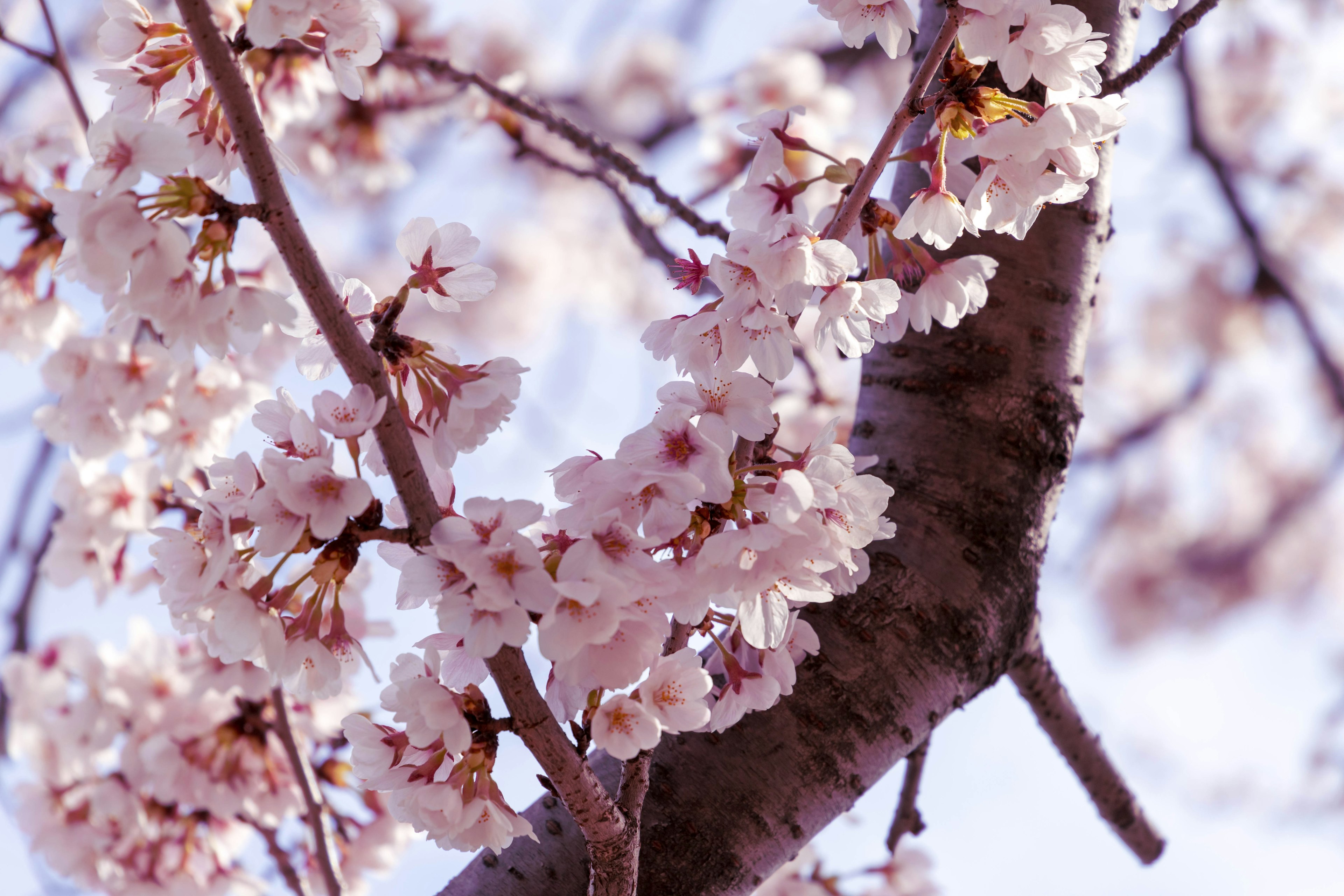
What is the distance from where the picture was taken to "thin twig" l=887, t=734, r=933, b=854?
3.87 ft

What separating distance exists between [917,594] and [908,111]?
0.47m

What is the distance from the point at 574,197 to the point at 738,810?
576cm

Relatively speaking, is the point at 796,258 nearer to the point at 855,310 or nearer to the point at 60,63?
the point at 855,310

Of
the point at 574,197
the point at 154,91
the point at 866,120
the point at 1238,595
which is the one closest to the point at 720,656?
the point at 154,91

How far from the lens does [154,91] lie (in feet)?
2.34

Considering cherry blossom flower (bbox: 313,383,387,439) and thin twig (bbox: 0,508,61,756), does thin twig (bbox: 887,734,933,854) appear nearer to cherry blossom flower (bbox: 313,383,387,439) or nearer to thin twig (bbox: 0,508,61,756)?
cherry blossom flower (bbox: 313,383,387,439)

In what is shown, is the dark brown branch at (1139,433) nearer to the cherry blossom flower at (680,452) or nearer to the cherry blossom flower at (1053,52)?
the cherry blossom flower at (1053,52)

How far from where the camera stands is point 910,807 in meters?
1.22

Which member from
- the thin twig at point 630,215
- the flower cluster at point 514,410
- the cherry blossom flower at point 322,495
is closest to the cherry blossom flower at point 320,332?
the flower cluster at point 514,410

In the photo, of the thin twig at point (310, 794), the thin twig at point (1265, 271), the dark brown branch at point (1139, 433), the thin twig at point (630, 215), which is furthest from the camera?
the dark brown branch at point (1139, 433)

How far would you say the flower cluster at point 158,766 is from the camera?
4.61 ft

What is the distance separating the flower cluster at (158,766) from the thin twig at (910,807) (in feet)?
2.80

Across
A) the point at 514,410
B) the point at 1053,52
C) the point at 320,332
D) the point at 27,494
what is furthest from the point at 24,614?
the point at 1053,52

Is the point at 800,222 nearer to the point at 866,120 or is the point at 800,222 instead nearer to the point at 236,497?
the point at 236,497
